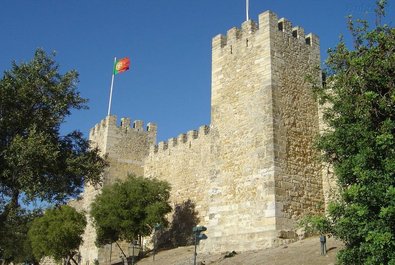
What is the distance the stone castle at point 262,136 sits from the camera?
57.3 ft

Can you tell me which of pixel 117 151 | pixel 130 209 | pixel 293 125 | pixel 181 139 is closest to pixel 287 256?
pixel 293 125

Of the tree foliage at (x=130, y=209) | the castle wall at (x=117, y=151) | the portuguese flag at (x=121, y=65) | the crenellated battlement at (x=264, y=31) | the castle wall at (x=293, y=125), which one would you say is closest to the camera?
the castle wall at (x=293, y=125)

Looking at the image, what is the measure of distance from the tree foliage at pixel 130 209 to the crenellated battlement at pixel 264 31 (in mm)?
8818

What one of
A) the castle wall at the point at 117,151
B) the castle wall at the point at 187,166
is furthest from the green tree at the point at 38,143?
the castle wall at the point at 117,151

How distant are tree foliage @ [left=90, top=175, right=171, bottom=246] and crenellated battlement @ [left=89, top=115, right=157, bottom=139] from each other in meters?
7.14

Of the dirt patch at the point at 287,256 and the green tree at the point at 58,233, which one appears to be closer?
the dirt patch at the point at 287,256

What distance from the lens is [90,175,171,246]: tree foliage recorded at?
2573 centimetres

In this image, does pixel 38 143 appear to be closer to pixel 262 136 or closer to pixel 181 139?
pixel 262 136

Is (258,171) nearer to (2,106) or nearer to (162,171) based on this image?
(2,106)

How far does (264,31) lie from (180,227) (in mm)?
13399

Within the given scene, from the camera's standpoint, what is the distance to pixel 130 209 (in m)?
26.0

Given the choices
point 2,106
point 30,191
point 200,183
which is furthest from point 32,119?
point 200,183

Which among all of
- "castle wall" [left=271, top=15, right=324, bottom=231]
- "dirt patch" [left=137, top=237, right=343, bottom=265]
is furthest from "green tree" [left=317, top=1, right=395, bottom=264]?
"castle wall" [left=271, top=15, right=324, bottom=231]

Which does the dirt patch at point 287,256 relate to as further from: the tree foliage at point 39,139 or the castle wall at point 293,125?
the tree foliage at point 39,139
